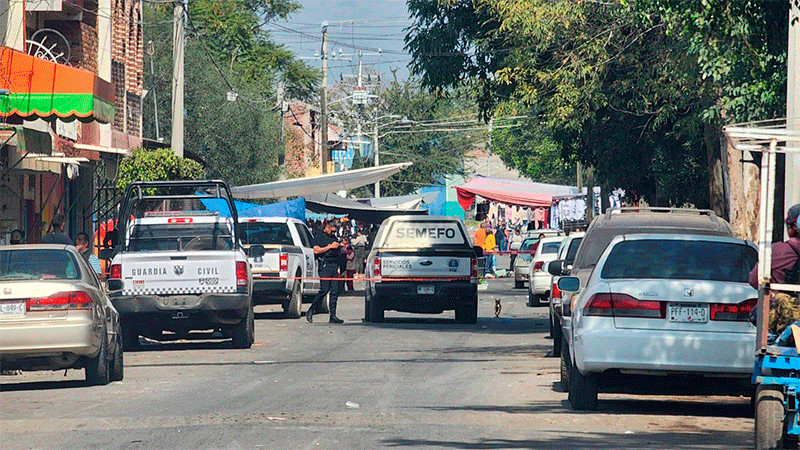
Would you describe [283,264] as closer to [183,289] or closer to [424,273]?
[424,273]

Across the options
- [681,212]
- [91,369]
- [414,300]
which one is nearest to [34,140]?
[414,300]

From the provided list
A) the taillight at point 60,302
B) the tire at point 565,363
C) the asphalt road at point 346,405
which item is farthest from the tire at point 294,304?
the tire at point 565,363

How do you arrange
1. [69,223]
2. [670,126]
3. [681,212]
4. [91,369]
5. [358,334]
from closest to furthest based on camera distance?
[91,369]
[681,212]
[358,334]
[670,126]
[69,223]

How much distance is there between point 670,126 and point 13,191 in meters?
13.9

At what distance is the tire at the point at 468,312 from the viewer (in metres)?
24.6

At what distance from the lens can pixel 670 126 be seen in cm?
2670

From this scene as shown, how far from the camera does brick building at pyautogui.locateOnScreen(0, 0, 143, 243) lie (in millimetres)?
19797

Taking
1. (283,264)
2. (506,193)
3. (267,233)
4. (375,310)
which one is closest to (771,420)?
(375,310)

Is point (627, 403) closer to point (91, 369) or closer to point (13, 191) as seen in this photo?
point (91, 369)

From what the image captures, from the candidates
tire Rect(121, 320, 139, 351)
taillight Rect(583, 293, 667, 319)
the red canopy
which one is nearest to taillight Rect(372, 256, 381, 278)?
tire Rect(121, 320, 139, 351)

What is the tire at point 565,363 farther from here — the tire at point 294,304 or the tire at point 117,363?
the tire at point 294,304

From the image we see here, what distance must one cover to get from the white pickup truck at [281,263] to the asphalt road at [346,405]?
585 centimetres

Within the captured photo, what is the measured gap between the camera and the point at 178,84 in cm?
3152

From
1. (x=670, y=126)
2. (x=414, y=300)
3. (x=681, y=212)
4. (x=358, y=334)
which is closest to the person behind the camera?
(x=681, y=212)
